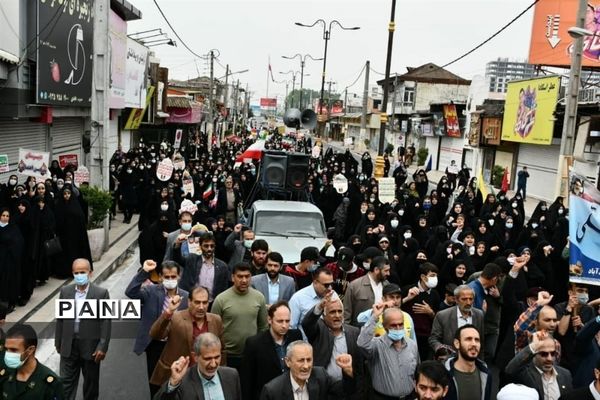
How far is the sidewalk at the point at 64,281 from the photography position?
31.2 ft

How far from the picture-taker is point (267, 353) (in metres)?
4.94

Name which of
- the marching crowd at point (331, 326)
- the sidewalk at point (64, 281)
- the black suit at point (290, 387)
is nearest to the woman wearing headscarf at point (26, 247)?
the marching crowd at point (331, 326)

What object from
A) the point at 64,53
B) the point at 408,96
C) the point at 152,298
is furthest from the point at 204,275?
the point at 408,96

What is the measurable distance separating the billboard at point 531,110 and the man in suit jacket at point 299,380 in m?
29.2

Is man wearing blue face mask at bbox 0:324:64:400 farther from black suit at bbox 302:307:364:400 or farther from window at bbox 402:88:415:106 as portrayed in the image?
window at bbox 402:88:415:106

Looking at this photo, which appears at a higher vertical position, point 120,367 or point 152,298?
point 152,298

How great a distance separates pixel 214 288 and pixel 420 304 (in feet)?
6.87

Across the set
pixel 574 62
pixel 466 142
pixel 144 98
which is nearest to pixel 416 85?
pixel 466 142

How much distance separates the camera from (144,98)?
32.9 m

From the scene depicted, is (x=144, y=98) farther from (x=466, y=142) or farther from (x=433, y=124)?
(x=433, y=124)

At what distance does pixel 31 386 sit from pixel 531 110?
32700 millimetres

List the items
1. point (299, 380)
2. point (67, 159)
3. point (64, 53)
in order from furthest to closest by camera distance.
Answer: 1. point (67, 159)
2. point (64, 53)
3. point (299, 380)

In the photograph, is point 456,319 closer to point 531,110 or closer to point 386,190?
point 386,190

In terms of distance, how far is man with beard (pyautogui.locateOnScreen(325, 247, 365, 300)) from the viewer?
25.4 feet
